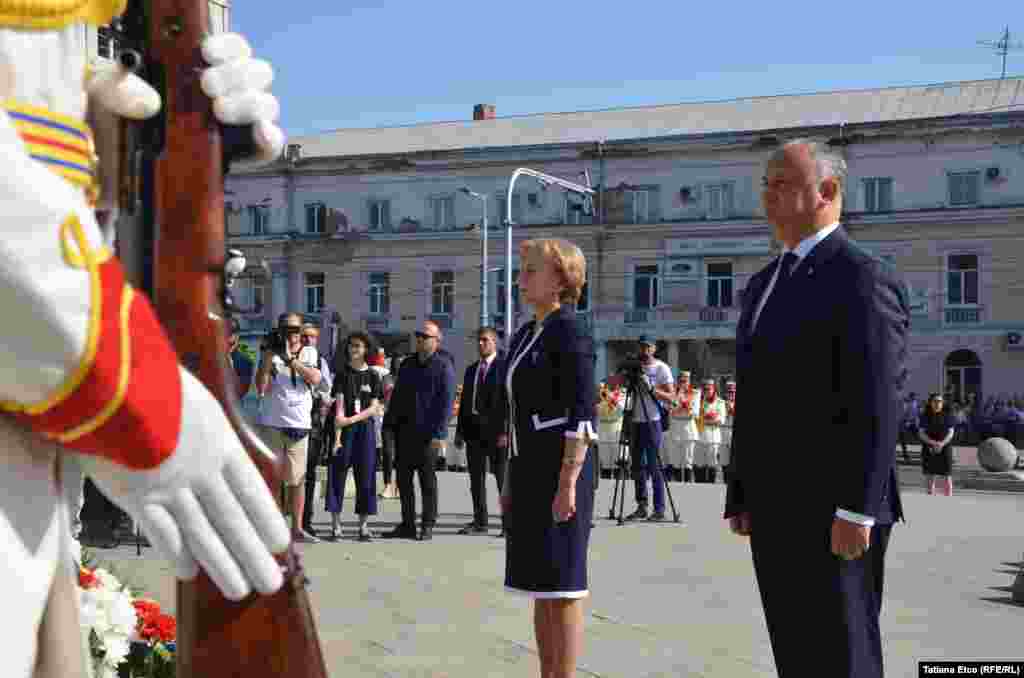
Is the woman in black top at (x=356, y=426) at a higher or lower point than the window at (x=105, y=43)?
lower

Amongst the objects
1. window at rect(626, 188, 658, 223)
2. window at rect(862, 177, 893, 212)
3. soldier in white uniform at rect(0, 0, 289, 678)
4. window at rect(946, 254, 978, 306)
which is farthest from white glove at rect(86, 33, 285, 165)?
window at rect(626, 188, 658, 223)

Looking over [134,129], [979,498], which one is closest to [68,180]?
[134,129]

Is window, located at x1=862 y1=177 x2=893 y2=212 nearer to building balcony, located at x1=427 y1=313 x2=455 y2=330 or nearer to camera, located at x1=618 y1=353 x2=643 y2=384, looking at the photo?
building balcony, located at x1=427 y1=313 x2=455 y2=330

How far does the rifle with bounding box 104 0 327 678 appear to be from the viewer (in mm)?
1879

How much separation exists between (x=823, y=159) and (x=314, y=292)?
165 ft

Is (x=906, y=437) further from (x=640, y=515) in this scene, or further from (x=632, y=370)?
(x=632, y=370)

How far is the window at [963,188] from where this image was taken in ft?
142

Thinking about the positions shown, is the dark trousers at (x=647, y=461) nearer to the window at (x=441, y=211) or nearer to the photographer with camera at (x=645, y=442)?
the photographer with camera at (x=645, y=442)

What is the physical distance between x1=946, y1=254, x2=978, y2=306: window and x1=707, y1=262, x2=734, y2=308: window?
25.6 feet

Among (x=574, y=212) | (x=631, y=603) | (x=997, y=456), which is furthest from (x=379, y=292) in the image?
(x=631, y=603)

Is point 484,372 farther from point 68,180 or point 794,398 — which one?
point 68,180

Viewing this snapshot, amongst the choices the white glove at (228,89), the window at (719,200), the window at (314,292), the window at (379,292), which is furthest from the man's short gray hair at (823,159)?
the window at (314,292)

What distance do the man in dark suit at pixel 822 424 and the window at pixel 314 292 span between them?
49.9 m

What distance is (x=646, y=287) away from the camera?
158ft
